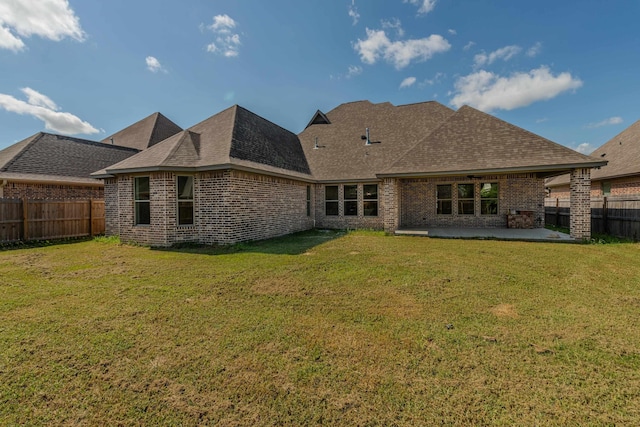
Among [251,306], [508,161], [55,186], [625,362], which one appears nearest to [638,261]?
[508,161]

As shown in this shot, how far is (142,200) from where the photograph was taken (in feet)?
35.2

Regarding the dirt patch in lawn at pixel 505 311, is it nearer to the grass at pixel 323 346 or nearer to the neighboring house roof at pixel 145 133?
the grass at pixel 323 346

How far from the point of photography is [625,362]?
2.98 metres

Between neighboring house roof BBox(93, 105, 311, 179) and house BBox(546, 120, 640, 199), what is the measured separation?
15770 mm

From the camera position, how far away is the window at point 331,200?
15.6m

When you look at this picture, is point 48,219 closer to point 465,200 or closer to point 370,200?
point 370,200

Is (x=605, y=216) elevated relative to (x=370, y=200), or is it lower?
lower

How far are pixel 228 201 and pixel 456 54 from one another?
51.8 feet

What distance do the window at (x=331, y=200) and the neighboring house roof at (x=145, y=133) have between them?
1569 cm

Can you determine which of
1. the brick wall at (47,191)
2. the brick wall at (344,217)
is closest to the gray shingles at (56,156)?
the brick wall at (47,191)

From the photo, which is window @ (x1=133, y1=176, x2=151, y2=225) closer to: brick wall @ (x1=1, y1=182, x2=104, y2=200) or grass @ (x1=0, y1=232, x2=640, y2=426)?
grass @ (x1=0, y1=232, x2=640, y2=426)

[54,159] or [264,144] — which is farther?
[54,159]

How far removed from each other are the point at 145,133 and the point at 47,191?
10629mm

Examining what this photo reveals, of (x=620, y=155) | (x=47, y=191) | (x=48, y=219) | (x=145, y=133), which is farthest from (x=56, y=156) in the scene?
(x=620, y=155)
